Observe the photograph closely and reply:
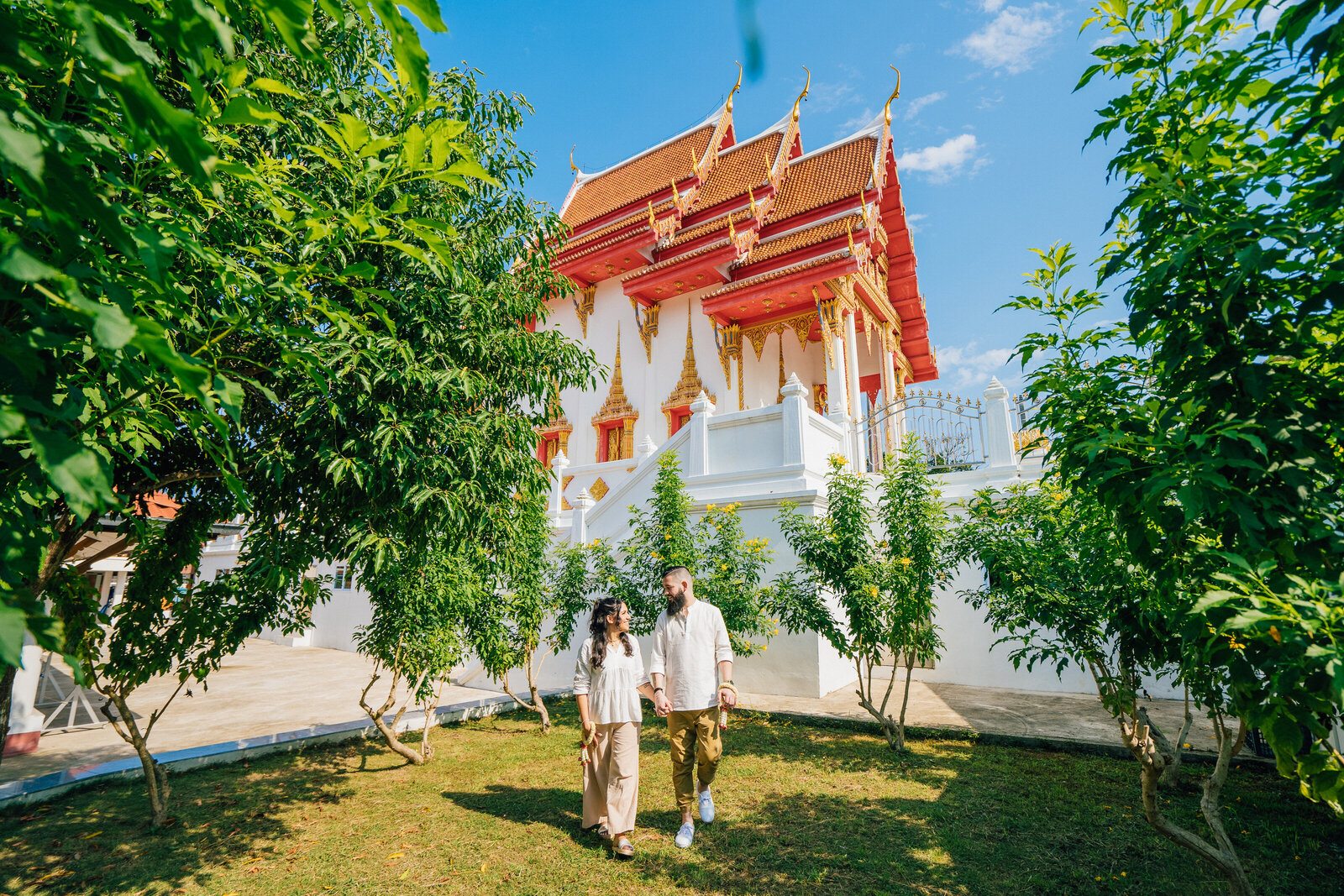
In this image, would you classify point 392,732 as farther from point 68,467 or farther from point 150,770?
point 68,467

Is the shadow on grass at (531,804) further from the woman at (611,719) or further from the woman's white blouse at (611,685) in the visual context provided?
the woman's white blouse at (611,685)

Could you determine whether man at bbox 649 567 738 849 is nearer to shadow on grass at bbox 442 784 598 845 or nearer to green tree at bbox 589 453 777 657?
shadow on grass at bbox 442 784 598 845

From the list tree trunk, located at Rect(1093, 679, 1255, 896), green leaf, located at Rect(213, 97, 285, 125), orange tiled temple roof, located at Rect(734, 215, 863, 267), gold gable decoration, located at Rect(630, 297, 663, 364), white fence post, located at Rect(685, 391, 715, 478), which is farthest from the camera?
gold gable decoration, located at Rect(630, 297, 663, 364)

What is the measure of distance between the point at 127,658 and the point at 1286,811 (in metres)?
7.61

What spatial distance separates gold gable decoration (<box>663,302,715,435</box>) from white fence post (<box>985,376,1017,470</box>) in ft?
20.5

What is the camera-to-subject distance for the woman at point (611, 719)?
12.3 ft

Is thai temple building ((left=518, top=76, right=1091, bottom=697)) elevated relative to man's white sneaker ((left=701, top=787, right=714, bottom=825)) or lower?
elevated

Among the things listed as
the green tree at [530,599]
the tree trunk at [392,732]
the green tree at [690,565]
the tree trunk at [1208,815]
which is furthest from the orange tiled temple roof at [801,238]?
the tree trunk at [1208,815]

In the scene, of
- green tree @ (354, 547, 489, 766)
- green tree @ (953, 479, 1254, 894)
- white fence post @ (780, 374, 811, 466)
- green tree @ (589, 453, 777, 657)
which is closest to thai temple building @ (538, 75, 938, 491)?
white fence post @ (780, 374, 811, 466)

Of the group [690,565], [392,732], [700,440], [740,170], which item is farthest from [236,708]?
[740,170]

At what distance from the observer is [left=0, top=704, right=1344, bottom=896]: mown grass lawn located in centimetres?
336

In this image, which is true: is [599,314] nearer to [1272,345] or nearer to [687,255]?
[687,255]

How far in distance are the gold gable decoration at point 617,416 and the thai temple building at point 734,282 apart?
4 centimetres

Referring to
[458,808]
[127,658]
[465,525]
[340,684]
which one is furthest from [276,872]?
[340,684]
